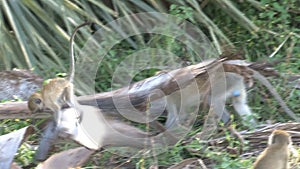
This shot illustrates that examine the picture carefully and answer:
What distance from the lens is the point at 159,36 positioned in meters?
5.30

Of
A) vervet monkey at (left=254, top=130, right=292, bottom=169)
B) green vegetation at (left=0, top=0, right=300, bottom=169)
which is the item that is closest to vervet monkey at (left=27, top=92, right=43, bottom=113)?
green vegetation at (left=0, top=0, right=300, bottom=169)

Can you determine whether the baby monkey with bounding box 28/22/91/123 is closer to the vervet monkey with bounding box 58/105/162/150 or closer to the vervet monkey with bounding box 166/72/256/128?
the vervet monkey with bounding box 58/105/162/150

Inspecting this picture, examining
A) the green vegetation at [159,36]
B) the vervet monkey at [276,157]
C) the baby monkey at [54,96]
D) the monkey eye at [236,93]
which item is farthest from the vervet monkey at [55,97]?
the vervet monkey at [276,157]

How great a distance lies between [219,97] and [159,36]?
916mm

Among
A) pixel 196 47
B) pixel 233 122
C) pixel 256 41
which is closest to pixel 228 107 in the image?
pixel 233 122

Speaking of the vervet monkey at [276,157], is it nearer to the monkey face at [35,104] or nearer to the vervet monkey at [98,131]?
the vervet monkey at [98,131]

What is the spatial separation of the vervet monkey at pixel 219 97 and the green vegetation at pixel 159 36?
12 cm

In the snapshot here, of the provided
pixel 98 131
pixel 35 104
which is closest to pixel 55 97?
pixel 35 104

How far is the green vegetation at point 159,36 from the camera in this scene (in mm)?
5020

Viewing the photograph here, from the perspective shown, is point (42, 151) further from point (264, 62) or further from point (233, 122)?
point (264, 62)

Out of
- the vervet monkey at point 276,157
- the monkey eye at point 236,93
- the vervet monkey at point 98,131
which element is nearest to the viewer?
the vervet monkey at point 276,157

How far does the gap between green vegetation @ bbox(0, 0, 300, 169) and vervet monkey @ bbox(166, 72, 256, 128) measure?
0.41 feet

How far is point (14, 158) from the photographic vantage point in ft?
13.1

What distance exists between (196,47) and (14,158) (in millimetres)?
1589
